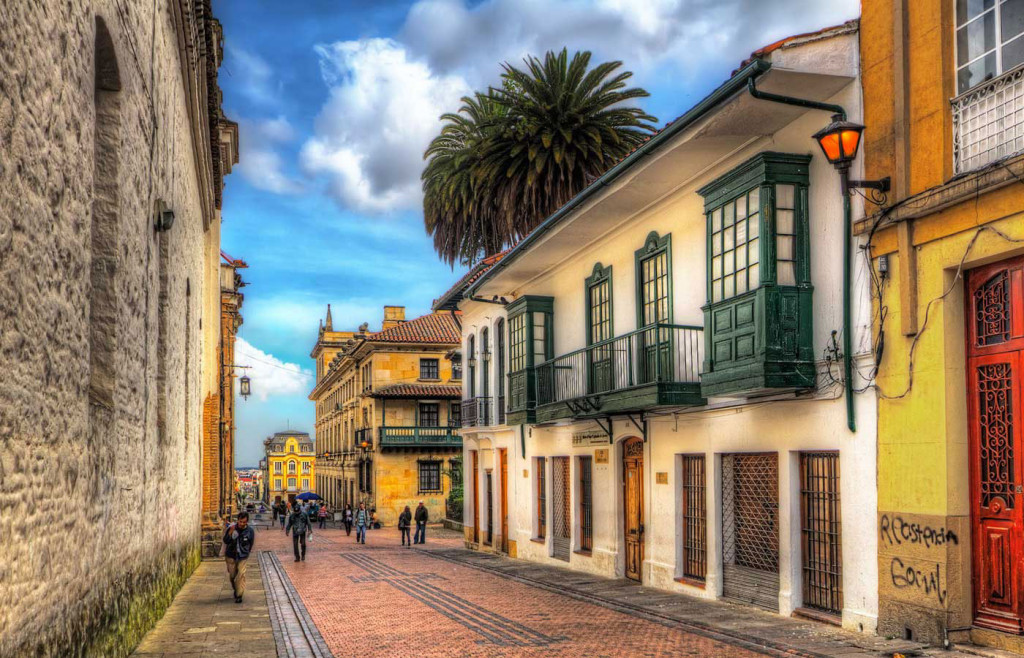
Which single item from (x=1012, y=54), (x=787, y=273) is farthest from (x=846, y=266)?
(x=1012, y=54)

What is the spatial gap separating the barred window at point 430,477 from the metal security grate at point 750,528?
123 ft

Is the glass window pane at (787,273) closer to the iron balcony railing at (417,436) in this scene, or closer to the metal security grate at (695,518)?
the metal security grate at (695,518)

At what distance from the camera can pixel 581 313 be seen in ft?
67.4

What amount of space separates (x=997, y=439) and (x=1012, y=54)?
145 inches

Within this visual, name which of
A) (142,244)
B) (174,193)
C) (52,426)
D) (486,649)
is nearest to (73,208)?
(52,426)

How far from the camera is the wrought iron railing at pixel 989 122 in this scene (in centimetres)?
934

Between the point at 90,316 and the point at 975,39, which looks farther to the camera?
the point at 975,39

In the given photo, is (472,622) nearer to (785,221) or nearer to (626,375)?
(626,375)

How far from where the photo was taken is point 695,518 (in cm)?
1549

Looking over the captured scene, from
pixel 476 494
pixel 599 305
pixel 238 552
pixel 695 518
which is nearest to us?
pixel 695 518

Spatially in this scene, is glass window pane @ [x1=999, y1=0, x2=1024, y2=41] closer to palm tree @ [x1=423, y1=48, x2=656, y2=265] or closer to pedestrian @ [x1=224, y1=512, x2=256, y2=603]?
pedestrian @ [x1=224, y1=512, x2=256, y2=603]

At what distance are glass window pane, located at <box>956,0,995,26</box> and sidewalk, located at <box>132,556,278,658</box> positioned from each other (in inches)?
385

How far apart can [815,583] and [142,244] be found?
28.9 feet

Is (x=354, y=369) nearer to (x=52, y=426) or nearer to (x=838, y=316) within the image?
(x=838, y=316)
